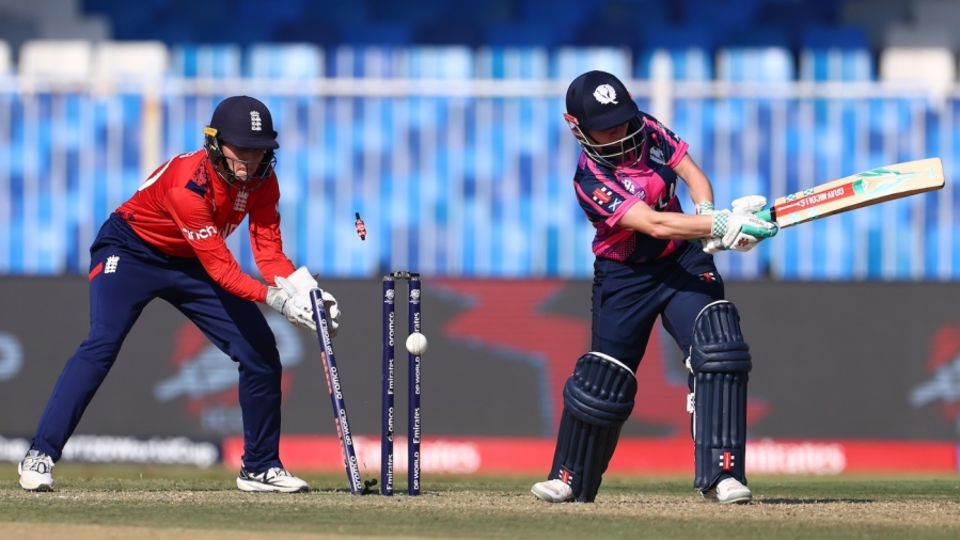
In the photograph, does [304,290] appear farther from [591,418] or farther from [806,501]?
[806,501]

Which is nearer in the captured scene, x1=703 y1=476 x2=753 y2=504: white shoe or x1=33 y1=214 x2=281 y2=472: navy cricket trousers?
x1=703 y1=476 x2=753 y2=504: white shoe

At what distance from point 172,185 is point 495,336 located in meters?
4.56

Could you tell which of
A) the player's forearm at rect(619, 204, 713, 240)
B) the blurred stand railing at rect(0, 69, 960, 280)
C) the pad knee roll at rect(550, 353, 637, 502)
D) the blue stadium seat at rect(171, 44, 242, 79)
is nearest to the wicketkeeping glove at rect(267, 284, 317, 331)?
the pad knee roll at rect(550, 353, 637, 502)

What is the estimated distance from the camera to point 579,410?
25.0ft

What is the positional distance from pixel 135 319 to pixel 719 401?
263 centimetres

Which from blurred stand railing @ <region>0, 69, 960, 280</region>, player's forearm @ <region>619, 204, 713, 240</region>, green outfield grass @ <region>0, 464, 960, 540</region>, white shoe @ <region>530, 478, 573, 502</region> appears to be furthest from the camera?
blurred stand railing @ <region>0, 69, 960, 280</region>

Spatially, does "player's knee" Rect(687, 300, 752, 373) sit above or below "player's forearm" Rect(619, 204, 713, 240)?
below

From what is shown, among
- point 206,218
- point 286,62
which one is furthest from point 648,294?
point 286,62

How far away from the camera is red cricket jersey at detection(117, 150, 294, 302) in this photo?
796 cm

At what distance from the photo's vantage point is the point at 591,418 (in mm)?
7602

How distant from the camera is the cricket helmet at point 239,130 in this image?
25.7 feet

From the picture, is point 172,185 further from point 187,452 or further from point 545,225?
point 545,225

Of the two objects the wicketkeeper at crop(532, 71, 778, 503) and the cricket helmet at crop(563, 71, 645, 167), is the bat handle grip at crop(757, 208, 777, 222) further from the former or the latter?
the cricket helmet at crop(563, 71, 645, 167)

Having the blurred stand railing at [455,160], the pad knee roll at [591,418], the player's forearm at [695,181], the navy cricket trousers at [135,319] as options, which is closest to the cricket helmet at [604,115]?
the player's forearm at [695,181]
